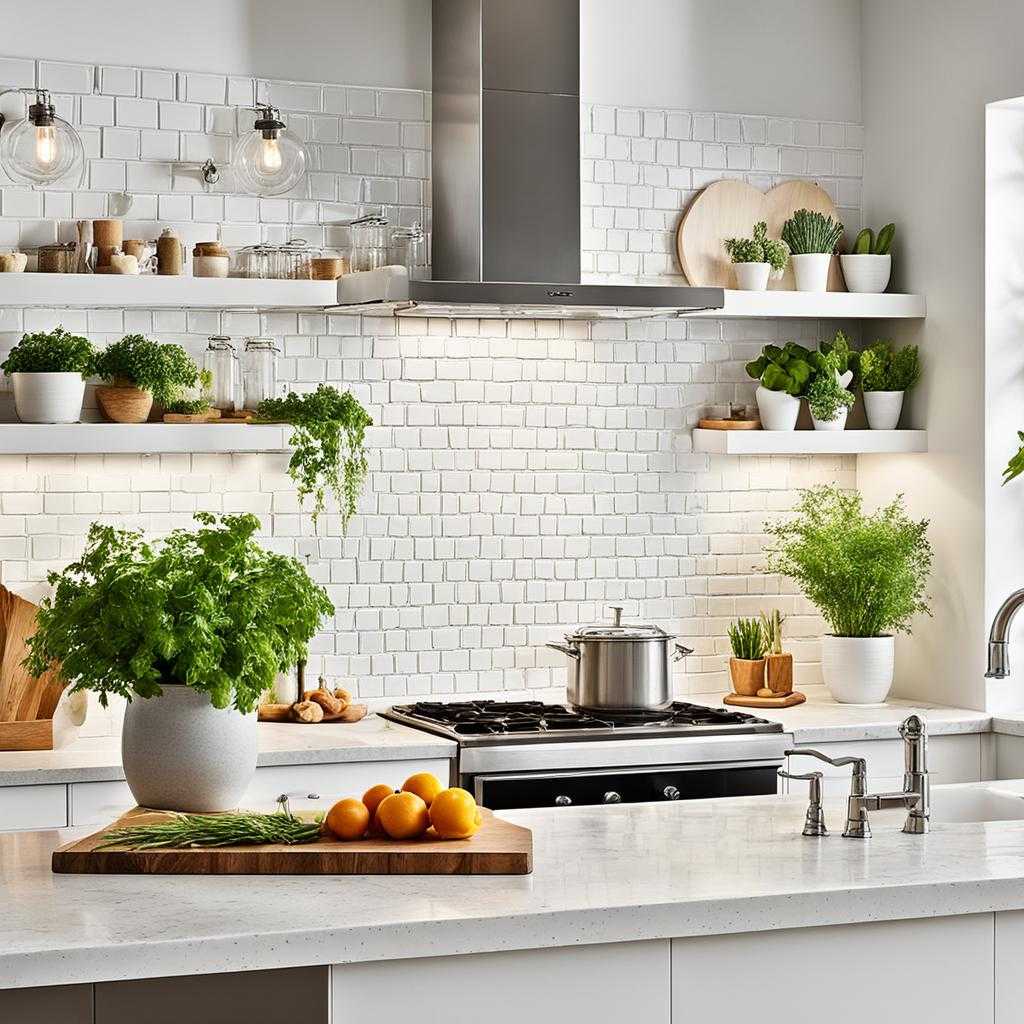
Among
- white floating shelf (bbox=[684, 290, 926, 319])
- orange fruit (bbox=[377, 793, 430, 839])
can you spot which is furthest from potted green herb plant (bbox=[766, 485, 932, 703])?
orange fruit (bbox=[377, 793, 430, 839])

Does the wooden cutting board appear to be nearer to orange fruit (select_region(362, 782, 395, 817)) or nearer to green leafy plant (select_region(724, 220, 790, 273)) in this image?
green leafy plant (select_region(724, 220, 790, 273))

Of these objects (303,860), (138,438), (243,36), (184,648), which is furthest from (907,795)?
(243,36)

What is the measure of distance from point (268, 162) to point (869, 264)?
216cm

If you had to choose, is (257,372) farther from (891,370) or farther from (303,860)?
(303,860)

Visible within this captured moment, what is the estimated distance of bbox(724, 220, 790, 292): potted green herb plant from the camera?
18.6 ft

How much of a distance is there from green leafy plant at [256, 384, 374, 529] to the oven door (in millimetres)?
1114

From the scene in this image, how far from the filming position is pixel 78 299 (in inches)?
191

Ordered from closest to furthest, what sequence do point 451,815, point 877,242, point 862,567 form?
point 451,815 → point 862,567 → point 877,242

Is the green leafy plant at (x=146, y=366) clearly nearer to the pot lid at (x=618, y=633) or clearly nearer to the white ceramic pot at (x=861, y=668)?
the pot lid at (x=618, y=633)

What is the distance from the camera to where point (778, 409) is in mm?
5723

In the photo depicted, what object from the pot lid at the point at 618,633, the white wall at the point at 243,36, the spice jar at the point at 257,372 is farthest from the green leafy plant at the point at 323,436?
the white wall at the point at 243,36

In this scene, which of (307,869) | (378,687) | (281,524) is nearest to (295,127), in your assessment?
(281,524)

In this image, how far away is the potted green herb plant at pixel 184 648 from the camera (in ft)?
10.1

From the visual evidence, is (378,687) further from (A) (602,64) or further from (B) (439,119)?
(A) (602,64)
